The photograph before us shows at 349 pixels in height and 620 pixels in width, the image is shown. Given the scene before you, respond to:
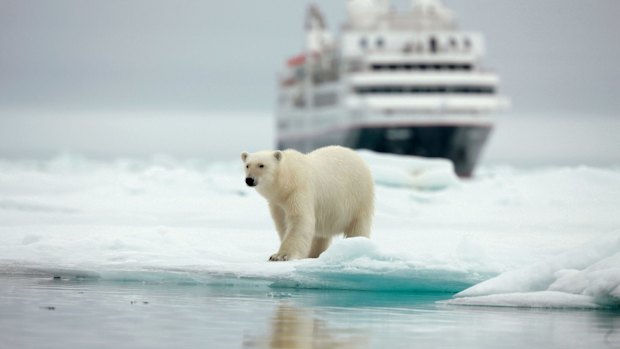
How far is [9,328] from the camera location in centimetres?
550

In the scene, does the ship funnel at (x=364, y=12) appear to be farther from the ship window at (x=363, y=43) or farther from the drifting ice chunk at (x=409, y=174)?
the drifting ice chunk at (x=409, y=174)

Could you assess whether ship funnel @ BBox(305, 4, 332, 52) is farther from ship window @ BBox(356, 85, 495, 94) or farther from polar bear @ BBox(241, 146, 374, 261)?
polar bear @ BBox(241, 146, 374, 261)

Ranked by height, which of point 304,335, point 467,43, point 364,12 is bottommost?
point 304,335

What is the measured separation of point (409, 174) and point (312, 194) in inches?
525

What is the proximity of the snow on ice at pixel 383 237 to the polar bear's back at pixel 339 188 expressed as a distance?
0.65 m

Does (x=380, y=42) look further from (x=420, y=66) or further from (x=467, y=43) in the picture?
(x=467, y=43)

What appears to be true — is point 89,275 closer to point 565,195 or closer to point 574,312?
point 574,312

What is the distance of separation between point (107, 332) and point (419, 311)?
6.98 ft

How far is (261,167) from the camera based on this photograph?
8039mm

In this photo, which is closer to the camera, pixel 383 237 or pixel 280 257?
pixel 280 257

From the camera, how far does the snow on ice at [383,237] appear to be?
730 centimetres

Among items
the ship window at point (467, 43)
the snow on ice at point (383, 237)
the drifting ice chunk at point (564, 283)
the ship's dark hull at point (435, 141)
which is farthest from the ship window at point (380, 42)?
the drifting ice chunk at point (564, 283)

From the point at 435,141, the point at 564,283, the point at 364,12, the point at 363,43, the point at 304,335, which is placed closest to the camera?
the point at 304,335

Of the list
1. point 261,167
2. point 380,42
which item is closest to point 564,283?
point 261,167
